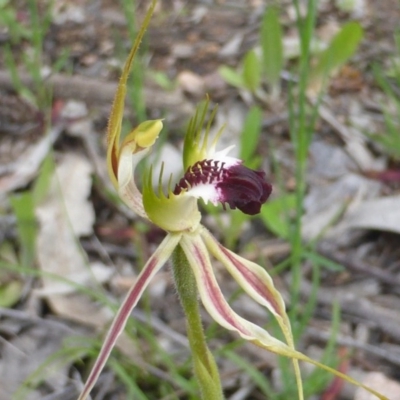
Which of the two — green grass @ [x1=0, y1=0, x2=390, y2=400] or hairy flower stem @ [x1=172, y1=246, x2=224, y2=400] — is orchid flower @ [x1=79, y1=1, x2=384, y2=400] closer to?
hairy flower stem @ [x1=172, y1=246, x2=224, y2=400]

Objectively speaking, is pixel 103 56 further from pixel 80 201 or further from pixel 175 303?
pixel 175 303

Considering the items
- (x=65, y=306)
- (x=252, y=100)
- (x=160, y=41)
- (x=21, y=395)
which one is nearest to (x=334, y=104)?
(x=252, y=100)

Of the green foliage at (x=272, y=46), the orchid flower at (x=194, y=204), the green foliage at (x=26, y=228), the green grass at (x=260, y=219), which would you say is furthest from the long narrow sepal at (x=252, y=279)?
the green foliage at (x=272, y=46)

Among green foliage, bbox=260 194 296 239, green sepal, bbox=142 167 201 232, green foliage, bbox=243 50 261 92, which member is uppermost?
green sepal, bbox=142 167 201 232

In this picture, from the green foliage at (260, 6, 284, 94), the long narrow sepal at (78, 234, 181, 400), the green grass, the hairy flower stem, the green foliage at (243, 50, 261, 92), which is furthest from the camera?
the green foliage at (243, 50, 261, 92)

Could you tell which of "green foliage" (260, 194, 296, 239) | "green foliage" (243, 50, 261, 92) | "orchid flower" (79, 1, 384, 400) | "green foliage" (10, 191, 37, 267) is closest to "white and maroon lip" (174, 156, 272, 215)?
"orchid flower" (79, 1, 384, 400)

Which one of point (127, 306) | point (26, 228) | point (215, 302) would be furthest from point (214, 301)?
point (26, 228)

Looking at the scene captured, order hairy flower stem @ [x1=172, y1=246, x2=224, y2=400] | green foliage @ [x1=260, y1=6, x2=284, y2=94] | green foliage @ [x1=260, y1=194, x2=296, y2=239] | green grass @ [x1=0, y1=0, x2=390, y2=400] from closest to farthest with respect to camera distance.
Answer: hairy flower stem @ [x1=172, y1=246, x2=224, y2=400]
green grass @ [x1=0, y1=0, x2=390, y2=400]
green foliage @ [x1=260, y1=194, x2=296, y2=239]
green foliage @ [x1=260, y1=6, x2=284, y2=94]
